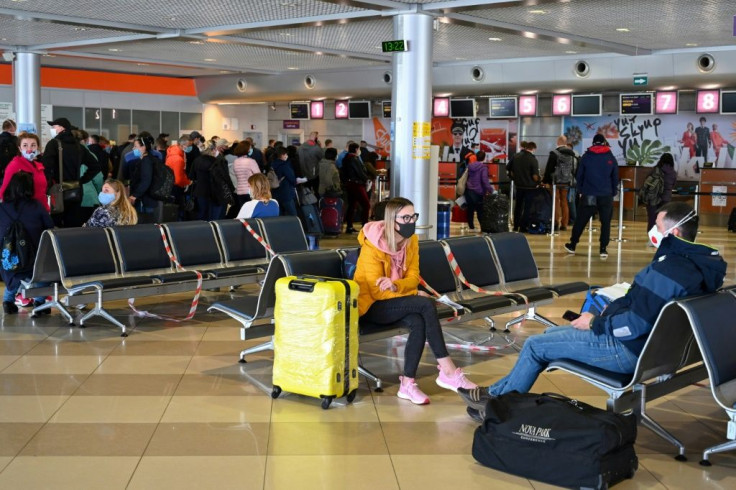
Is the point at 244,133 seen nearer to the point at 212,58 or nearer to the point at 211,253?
the point at 212,58

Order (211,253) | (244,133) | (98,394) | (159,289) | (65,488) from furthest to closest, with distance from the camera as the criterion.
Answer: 1. (244,133)
2. (211,253)
3. (159,289)
4. (98,394)
5. (65,488)

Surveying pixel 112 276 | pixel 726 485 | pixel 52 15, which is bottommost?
pixel 726 485

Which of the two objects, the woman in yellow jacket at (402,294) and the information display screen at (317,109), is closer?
the woman in yellow jacket at (402,294)

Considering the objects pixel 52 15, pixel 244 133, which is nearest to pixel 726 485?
pixel 52 15

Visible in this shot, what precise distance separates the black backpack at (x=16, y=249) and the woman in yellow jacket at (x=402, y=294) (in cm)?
375

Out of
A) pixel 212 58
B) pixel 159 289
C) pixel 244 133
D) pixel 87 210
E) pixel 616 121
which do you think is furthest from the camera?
pixel 244 133

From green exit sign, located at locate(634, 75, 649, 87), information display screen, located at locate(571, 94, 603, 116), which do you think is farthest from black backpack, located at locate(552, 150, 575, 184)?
information display screen, located at locate(571, 94, 603, 116)

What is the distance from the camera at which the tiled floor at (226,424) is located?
4.80 m

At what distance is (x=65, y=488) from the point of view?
15.0 feet

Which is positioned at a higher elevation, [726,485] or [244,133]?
[244,133]

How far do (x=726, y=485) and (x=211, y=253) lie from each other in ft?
19.7

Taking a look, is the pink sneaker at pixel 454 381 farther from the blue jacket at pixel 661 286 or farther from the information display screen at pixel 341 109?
the information display screen at pixel 341 109

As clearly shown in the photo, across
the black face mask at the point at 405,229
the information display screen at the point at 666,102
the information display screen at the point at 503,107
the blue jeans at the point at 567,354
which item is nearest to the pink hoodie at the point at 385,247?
the black face mask at the point at 405,229

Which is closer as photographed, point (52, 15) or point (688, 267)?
point (688, 267)
